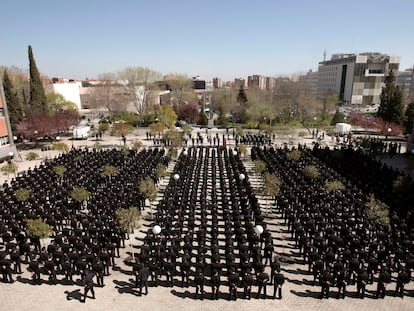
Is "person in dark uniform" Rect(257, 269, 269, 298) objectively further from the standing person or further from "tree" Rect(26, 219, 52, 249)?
"tree" Rect(26, 219, 52, 249)

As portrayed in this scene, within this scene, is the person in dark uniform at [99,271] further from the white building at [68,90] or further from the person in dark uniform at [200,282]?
the white building at [68,90]

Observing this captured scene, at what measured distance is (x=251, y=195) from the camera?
58.3ft

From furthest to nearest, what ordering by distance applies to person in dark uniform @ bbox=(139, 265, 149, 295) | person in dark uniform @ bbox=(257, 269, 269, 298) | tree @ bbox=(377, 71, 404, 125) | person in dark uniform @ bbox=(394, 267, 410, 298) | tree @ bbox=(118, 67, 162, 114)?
1. tree @ bbox=(118, 67, 162, 114)
2. tree @ bbox=(377, 71, 404, 125)
3. person in dark uniform @ bbox=(139, 265, 149, 295)
4. person in dark uniform @ bbox=(257, 269, 269, 298)
5. person in dark uniform @ bbox=(394, 267, 410, 298)

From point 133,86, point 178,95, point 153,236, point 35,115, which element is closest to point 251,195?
point 153,236

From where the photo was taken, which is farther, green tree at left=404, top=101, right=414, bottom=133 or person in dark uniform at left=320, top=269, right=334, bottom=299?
green tree at left=404, top=101, right=414, bottom=133

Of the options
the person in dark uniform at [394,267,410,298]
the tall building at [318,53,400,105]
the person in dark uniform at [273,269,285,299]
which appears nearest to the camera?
the person in dark uniform at [394,267,410,298]

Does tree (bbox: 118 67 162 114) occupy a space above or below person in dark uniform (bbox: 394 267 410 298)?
above

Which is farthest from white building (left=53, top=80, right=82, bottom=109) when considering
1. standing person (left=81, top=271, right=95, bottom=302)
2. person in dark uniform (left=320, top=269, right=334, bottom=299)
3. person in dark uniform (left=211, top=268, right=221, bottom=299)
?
person in dark uniform (left=320, top=269, right=334, bottom=299)

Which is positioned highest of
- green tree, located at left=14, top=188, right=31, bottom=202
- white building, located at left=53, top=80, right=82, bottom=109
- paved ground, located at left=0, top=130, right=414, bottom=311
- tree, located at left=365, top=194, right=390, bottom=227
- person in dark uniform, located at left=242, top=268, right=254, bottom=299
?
white building, located at left=53, top=80, right=82, bottom=109

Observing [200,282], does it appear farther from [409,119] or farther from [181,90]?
[181,90]

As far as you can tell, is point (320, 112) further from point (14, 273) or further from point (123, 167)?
point (14, 273)

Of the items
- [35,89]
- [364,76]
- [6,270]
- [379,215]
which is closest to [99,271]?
[6,270]

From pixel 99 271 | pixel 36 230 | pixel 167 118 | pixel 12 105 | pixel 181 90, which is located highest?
pixel 181 90

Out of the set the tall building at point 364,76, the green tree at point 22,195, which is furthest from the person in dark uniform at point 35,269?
the tall building at point 364,76
